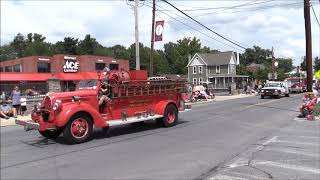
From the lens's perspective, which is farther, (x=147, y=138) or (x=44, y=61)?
(x=44, y=61)

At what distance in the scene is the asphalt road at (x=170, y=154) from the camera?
9.13 meters

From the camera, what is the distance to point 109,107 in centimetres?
1426

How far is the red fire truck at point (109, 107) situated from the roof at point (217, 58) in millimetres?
77814

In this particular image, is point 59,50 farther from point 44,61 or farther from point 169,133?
point 169,133

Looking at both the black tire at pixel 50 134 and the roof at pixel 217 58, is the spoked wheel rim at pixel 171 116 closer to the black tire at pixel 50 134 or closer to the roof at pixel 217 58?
the black tire at pixel 50 134

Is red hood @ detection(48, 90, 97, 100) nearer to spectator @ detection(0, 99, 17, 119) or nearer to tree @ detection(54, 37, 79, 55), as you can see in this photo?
spectator @ detection(0, 99, 17, 119)

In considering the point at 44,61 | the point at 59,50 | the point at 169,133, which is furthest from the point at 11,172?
the point at 59,50

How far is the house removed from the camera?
94.4 m

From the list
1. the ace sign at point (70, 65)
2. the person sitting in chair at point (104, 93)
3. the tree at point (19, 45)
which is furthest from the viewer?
the tree at point (19, 45)

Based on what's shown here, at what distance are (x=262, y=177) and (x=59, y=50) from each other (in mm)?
102009

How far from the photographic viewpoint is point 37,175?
8914 mm

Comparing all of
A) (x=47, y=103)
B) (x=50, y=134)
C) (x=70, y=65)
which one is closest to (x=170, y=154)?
(x=47, y=103)

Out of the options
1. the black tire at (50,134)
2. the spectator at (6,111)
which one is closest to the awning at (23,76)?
the spectator at (6,111)

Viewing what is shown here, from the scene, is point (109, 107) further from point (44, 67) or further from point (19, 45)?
point (19, 45)
